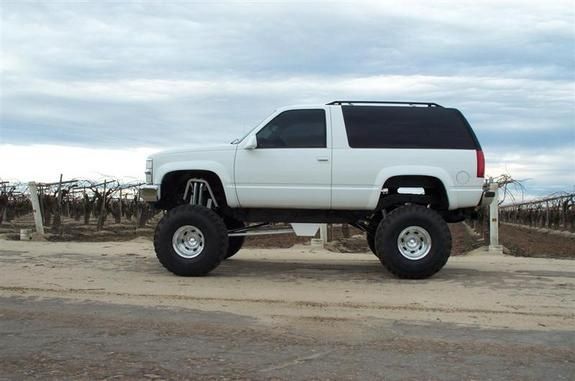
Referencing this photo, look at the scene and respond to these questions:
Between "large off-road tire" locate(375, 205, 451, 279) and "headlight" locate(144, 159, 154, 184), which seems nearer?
"large off-road tire" locate(375, 205, 451, 279)

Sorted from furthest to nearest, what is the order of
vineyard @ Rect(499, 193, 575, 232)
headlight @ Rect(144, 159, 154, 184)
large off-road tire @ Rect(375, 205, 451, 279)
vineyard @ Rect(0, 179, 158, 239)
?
vineyard @ Rect(499, 193, 575, 232)
vineyard @ Rect(0, 179, 158, 239)
headlight @ Rect(144, 159, 154, 184)
large off-road tire @ Rect(375, 205, 451, 279)

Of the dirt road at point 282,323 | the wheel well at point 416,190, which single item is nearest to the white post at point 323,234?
the dirt road at point 282,323

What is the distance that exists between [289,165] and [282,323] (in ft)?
9.76

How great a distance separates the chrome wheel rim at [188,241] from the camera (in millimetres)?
8250

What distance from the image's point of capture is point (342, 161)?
816cm

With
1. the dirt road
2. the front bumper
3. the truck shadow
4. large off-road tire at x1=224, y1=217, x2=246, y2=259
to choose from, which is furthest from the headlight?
the truck shadow

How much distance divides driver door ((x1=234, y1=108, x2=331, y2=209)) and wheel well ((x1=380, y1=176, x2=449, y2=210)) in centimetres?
92

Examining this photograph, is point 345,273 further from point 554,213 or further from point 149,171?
point 554,213

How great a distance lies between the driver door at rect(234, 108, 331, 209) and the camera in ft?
26.9

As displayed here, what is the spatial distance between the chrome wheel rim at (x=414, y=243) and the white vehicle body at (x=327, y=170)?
566 millimetres

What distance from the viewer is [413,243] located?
8.20 metres

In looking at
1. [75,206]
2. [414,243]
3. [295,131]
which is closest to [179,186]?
[295,131]

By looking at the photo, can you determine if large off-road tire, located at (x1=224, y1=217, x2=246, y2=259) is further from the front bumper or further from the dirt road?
the front bumper

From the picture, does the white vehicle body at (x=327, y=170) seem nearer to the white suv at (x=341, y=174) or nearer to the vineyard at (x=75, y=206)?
the white suv at (x=341, y=174)
